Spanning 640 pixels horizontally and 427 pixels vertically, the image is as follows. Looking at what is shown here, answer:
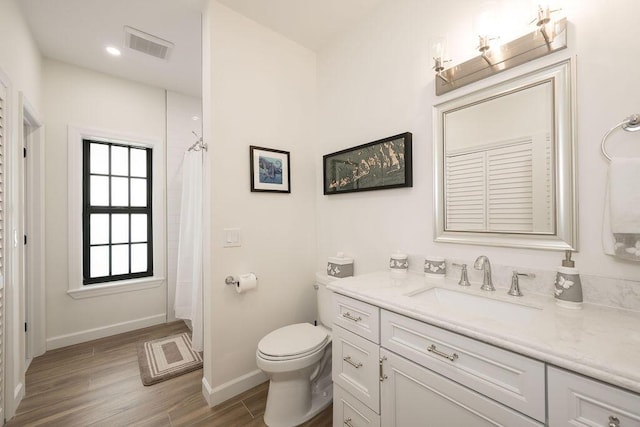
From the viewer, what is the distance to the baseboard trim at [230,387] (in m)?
1.72

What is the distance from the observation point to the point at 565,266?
3.37 feet

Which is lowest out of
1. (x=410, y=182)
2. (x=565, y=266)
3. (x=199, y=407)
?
(x=199, y=407)

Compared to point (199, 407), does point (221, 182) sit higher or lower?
higher

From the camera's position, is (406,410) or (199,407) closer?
(406,410)

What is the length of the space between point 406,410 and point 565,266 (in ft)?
2.83

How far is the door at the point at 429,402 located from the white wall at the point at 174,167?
2.81 metres

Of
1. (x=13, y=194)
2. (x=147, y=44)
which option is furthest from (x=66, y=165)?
(x=147, y=44)

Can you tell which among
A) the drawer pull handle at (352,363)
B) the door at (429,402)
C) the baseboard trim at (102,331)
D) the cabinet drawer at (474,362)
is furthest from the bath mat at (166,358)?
the cabinet drawer at (474,362)

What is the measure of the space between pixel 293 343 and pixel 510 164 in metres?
1.54

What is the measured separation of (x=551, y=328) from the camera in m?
0.82

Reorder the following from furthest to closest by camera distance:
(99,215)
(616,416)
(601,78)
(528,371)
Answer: (99,215) < (601,78) < (528,371) < (616,416)

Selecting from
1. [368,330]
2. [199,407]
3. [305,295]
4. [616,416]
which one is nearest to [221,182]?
[305,295]

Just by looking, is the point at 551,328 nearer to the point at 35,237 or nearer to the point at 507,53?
the point at 507,53

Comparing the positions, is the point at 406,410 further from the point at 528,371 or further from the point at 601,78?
the point at 601,78
